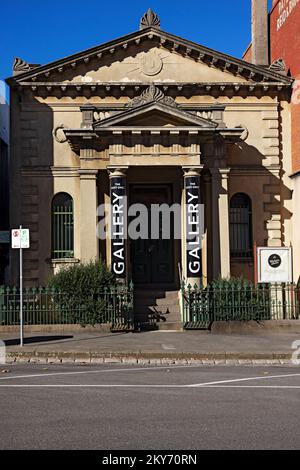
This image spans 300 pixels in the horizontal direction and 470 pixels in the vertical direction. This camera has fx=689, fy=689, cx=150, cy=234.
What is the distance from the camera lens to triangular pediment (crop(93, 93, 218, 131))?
22141mm

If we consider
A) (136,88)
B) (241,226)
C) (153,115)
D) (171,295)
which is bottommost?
(171,295)

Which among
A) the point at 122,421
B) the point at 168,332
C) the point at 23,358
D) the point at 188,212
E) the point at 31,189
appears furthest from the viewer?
the point at 31,189

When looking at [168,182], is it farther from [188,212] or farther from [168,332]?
[168,332]

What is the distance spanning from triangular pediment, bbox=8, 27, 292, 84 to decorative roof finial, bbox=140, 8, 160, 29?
11.9 inches

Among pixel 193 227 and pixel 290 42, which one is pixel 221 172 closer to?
pixel 193 227

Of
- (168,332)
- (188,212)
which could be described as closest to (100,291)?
(168,332)

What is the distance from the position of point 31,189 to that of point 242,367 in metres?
13.4

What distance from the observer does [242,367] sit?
13664 millimetres

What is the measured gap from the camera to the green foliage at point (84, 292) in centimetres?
1936

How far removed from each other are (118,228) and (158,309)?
2.88m

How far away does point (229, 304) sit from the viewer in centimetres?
1966

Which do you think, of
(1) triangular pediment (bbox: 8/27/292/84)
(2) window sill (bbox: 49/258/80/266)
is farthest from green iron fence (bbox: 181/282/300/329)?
(1) triangular pediment (bbox: 8/27/292/84)

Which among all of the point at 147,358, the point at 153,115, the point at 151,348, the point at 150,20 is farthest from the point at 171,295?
the point at 150,20

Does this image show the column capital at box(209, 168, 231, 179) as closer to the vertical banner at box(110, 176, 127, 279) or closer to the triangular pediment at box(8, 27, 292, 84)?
the vertical banner at box(110, 176, 127, 279)
